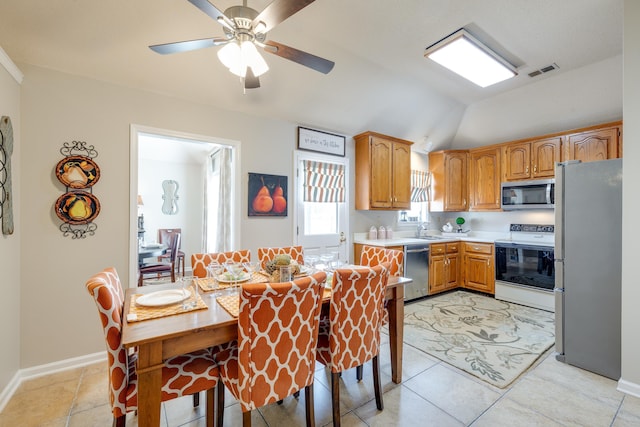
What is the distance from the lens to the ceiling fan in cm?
143

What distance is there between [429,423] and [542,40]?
3.57 m

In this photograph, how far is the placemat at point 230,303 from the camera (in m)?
1.51

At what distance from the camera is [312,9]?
2.31 metres

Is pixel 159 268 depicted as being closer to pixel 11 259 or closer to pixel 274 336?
pixel 11 259

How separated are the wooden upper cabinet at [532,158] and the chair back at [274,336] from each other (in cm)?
429

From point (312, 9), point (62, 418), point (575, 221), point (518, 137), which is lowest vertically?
point (62, 418)

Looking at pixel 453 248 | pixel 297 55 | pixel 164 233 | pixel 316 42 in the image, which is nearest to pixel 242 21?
pixel 297 55

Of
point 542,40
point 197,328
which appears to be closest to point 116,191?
point 197,328

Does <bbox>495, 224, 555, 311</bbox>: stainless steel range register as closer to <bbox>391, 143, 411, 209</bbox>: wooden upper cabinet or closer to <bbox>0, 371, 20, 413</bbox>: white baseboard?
<bbox>391, 143, 411, 209</bbox>: wooden upper cabinet

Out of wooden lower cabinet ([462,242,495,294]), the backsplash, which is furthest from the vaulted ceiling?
wooden lower cabinet ([462,242,495,294])

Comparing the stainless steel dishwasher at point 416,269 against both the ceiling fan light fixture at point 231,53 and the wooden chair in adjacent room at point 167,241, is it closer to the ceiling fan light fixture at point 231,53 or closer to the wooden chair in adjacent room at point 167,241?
the ceiling fan light fixture at point 231,53

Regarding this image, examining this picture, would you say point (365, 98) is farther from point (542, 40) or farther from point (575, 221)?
point (575, 221)

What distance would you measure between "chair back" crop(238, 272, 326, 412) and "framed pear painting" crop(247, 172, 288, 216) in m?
2.02

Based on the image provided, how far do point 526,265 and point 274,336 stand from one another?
13.2 feet
